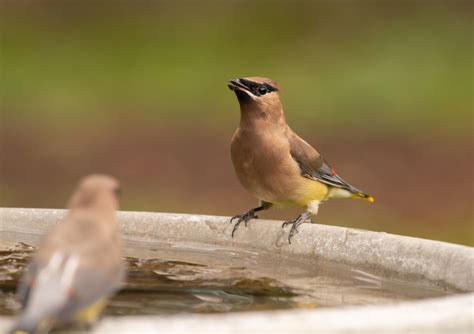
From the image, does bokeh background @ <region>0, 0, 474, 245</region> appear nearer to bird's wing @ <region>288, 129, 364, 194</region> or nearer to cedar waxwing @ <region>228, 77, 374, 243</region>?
bird's wing @ <region>288, 129, 364, 194</region>

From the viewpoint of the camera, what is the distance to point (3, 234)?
5301 mm

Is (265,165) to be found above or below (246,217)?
above

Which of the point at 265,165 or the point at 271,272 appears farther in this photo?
the point at 265,165

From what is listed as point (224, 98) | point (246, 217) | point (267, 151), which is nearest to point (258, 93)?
point (267, 151)

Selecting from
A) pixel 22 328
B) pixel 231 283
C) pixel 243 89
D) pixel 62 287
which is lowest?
pixel 22 328

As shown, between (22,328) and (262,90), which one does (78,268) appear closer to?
(22,328)

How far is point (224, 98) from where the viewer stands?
55.2 ft

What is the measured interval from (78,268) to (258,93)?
3.30m

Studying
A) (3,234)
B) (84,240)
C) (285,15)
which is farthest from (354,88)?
(84,240)

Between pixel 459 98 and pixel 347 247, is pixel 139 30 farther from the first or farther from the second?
pixel 347 247

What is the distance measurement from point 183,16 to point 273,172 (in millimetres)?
14714

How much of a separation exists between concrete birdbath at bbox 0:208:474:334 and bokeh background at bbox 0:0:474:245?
5898 millimetres

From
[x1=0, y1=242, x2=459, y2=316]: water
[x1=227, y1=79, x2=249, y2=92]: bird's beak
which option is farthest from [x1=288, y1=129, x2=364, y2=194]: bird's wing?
[x1=0, y1=242, x2=459, y2=316]: water

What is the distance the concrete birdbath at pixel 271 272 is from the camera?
3.15 metres
